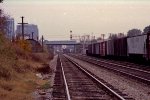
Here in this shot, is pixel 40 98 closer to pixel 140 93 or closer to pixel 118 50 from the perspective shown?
pixel 140 93

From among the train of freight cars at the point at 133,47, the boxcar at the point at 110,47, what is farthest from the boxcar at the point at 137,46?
the boxcar at the point at 110,47

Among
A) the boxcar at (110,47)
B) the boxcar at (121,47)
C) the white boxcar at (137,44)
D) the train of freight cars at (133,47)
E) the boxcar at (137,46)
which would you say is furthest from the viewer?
the boxcar at (110,47)

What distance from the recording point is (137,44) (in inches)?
1695

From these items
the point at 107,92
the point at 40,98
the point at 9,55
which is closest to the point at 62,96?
the point at 40,98

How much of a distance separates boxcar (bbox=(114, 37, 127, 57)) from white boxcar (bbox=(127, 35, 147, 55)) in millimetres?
2923

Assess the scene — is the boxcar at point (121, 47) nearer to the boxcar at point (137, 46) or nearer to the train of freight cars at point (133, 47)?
the train of freight cars at point (133, 47)

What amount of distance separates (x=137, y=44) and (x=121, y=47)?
41.2 ft

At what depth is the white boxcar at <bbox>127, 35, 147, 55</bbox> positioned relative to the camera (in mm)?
40222

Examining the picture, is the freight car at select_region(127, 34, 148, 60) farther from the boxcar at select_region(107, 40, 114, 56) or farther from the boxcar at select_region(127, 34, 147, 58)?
the boxcar at select_region(107, 40, 114, 56)

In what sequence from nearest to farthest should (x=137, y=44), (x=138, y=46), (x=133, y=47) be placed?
(x=138, y=46) → (x=137, y=44) → (x=133, y=47)

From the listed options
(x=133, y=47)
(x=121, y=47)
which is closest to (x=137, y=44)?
(x=133, y=47)

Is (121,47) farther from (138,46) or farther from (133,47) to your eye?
(138,46)

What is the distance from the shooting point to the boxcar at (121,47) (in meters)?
53.0

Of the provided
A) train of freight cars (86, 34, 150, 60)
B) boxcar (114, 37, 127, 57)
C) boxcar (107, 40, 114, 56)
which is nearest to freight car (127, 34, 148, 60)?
train of freight cars (86, 34, 150, 60)
